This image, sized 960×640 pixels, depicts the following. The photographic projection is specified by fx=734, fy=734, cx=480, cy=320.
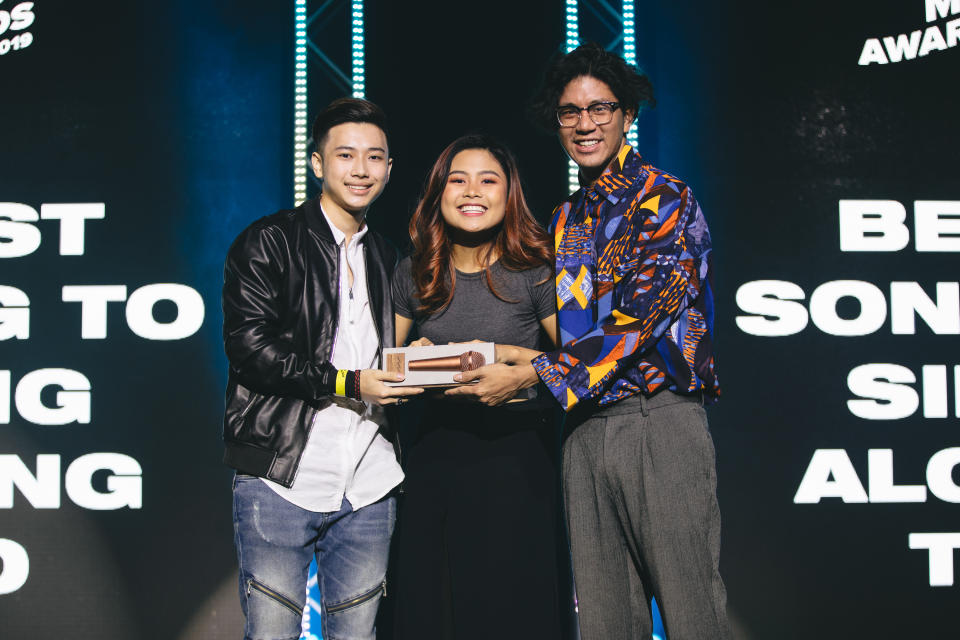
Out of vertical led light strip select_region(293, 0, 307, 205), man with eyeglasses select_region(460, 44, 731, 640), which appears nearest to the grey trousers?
man with eyeglasses select_region(460, 44, 731, 640)

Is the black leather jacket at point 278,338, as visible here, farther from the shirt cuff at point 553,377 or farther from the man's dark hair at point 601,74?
the man's dark hair at point 601,74

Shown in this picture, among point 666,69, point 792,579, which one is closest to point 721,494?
point 792,579

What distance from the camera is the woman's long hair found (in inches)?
89.0

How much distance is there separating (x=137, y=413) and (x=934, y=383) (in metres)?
3.55

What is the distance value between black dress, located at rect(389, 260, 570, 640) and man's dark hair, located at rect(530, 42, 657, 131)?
1.93 ft

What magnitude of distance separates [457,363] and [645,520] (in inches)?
25.5

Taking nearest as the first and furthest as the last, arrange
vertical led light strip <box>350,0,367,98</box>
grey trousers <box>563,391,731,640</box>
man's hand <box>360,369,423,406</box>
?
grey trousers <box>563,391,731,640</box> → man's hand <box>360,369,423,406</box> → vertical led light strip <box>350,0,367,98</box>

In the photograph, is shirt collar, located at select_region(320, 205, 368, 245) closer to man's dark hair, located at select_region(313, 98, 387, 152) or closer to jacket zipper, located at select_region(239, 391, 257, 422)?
man's dark hair, located at select_region(313, 98, 387, 152)

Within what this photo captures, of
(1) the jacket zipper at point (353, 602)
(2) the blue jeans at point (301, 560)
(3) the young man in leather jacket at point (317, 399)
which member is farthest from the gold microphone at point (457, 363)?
(1) the jacket zipper at point (353, 602)

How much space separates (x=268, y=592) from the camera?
82.2 inches

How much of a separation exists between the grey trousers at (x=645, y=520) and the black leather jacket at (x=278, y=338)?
0.76 metres

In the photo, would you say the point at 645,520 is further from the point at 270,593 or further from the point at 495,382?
the point at 270,593

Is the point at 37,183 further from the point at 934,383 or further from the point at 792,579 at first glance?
the point at 934,383

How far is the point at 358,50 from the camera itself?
3.15 metres
